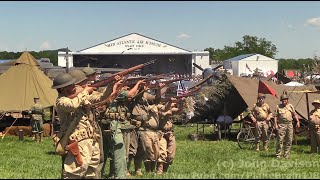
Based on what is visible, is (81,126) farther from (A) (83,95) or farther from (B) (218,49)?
(B) (218,49)

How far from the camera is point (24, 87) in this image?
70.0 ft

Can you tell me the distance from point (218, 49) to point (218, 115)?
107 m

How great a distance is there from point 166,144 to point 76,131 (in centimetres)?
358

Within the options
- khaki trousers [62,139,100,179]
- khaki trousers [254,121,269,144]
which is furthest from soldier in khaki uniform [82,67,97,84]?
khaki trousers [254,121,269,144]

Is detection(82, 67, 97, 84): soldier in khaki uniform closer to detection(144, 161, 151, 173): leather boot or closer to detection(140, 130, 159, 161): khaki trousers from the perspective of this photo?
detection(140, 130, 159, 161): khaki trousers

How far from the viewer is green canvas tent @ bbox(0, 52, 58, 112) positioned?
20.9m

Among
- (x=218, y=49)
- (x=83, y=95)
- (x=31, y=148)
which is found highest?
(x=218, y=49)

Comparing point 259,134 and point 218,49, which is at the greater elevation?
point 218,49

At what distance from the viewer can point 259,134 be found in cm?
1656

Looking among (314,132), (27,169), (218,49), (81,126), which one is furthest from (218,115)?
(218,49)

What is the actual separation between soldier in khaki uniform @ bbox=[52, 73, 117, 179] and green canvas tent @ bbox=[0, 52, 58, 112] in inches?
538

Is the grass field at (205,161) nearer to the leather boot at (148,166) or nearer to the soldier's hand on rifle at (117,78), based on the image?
the leather boot at (148,166)

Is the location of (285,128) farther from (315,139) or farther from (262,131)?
(262,131)

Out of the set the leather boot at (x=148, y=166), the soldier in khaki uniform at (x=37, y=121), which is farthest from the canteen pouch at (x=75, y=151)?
the soldier in khaki uniform at (x=37, y=121)
